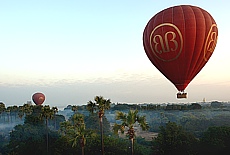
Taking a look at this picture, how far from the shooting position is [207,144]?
171 ft

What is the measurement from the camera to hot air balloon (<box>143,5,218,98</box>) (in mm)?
29609

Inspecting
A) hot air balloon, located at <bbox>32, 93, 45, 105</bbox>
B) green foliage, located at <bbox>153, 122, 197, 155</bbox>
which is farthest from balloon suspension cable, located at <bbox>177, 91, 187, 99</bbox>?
hot air balloon, located at <bbox>32, 93, 45, 105</bbox>

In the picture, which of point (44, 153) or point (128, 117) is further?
point (44, 153)

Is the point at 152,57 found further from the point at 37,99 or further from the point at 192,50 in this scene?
the point at 37,99

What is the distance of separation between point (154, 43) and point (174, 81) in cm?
509

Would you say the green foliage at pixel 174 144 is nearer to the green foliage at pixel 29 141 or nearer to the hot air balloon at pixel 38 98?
the green foliage at pixel 29 141

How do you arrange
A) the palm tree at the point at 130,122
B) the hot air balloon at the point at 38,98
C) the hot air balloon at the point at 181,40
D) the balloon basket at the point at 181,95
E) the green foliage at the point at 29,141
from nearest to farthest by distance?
1. the hot air balloon at the point at 181,40
2. the balloon basket at the point at 181,95
3. the palm tree at the point at 130,122
4. the green foliage at the point at 29,141
5. the hot air balloon at the point at 38,98

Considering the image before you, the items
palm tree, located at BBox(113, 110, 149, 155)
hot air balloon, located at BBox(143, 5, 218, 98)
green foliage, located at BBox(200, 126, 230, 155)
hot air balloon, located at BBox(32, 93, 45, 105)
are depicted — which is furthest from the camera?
hot air balloon, located at BBox(32, 93, 45, 105)

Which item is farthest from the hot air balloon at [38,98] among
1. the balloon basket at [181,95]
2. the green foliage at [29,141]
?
the balloon basket at [181,95]

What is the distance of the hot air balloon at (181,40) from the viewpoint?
29.6m

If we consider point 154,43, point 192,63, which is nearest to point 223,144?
point 192,63

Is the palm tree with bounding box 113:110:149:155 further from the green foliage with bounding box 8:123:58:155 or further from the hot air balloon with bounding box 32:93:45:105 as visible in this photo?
the hot air balloon with bounding box 32:93:45:105

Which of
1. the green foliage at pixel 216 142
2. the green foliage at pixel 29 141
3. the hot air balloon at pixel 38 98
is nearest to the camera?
the green foliage at pixel 216 142

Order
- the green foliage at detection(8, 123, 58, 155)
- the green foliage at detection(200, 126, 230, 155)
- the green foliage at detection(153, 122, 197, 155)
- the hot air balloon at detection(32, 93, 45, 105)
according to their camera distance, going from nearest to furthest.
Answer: the green foliage at detection(153, 122, 197, 155) → the green foliage at detection(200, 126, 230, 155) → the green foliage at detection(8, 123, 58, 155) → the hot air balloon at detection(32, 93, 45, 105)
